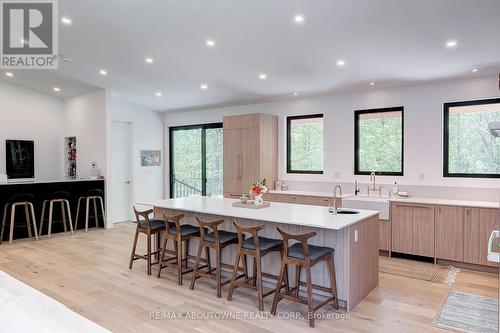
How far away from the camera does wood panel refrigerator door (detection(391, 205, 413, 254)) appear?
492cm

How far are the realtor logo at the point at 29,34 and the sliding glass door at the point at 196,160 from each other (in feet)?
10.8

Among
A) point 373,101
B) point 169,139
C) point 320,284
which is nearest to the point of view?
point 320,284

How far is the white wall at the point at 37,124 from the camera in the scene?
24.5ft

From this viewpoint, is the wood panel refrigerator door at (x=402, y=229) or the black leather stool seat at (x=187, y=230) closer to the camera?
the black leather stool seat at (x=187, y=230)

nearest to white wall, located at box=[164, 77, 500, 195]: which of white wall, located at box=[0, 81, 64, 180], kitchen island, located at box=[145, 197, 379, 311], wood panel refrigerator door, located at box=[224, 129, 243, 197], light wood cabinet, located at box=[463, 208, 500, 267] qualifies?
light wood cabinet, located at box=[463, 208, 500, 267]

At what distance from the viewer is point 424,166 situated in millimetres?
5289

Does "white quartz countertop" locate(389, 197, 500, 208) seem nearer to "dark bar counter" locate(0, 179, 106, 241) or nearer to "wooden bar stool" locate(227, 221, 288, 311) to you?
"wooden bar stool" locate(227, 221, 288, 311)

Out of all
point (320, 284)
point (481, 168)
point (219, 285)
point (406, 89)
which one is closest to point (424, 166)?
point (481, 168)

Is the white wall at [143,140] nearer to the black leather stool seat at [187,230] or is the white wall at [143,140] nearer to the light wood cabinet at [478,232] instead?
the black leather stool seat at [187,230]

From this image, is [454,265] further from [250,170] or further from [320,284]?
[250,170]

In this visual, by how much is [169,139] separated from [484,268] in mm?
7044

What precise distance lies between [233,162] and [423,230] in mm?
3523

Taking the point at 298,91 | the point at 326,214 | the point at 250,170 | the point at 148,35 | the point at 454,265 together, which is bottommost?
the point at 454,265

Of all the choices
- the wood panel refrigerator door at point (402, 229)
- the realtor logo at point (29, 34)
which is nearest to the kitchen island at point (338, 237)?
the wood panel refrigerator door at point (402, 229)
